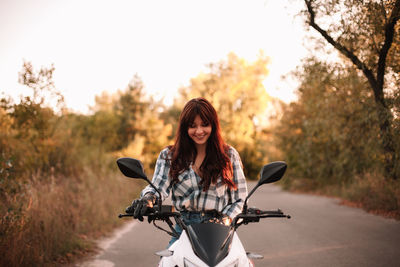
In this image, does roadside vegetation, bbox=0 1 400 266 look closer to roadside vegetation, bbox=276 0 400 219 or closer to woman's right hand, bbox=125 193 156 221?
roadside vegetation, bbox=276 0 400 219

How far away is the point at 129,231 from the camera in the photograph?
10.9 m

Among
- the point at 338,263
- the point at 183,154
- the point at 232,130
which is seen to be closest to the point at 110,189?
the point at 338,263

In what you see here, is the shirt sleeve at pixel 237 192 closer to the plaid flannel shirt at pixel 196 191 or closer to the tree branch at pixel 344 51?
the plaid flannel shirt at pixel 196 191

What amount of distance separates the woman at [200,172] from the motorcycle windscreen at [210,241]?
64 cm

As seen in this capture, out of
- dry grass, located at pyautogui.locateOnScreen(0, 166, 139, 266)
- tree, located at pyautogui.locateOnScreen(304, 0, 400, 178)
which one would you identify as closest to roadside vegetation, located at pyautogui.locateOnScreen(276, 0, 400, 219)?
tree, located at pyautogui.locateOnScreen(304, 0, 400, 178)

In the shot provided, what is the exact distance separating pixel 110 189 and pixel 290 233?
7225 millimetres

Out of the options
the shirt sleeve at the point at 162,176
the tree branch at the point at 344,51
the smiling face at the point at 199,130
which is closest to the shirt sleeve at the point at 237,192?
the smiling face at the point at 199,130

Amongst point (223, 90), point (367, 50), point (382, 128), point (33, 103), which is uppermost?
point (223, 90)

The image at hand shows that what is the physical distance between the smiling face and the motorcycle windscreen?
97 centimetres

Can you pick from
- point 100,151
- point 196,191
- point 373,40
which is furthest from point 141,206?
point 100,151

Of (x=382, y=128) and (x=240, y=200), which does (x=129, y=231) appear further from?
(x=240, y=200)

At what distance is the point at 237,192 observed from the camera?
A: 3174mm

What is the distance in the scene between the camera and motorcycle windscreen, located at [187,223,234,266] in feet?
7.13

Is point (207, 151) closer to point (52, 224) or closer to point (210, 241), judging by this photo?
point (210, 241)
